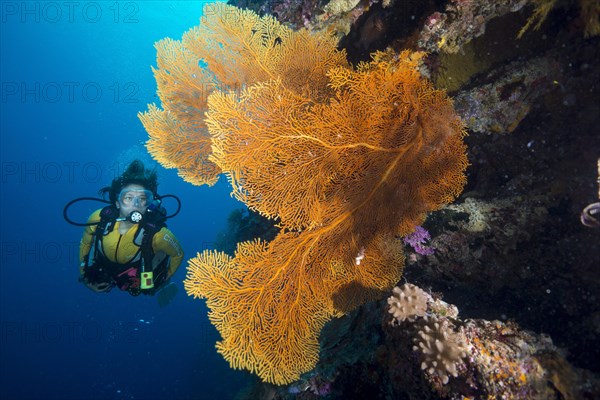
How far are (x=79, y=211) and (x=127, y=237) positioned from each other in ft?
271

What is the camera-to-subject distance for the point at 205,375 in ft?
82.6

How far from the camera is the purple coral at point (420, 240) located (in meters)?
4.09

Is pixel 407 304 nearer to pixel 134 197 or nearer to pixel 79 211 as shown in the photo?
pixel 134 197

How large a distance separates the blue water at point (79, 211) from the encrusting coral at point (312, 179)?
1777 centimetres

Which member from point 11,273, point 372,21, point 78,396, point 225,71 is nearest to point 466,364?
point 372,21

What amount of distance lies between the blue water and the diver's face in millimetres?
16266

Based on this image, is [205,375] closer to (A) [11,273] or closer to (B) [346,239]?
(B) [346,239]

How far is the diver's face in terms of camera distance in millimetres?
6012

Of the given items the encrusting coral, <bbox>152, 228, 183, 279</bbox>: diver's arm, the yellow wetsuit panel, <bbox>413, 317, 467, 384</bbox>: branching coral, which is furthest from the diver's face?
<bbox>413, 317, 467, 384</bbox>: branching coral

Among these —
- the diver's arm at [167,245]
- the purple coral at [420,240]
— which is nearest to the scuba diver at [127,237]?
the diver's arm at [167,245]

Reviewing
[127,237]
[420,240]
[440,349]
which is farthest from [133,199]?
[440,349]

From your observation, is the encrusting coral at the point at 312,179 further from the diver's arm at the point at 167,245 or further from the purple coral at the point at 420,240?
the diver's arm at the point at 167,245

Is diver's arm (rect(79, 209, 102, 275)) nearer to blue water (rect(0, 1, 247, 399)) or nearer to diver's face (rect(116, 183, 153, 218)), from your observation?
diver's face (rect(116, 183, 153, 218))

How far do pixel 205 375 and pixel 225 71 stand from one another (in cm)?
2680
